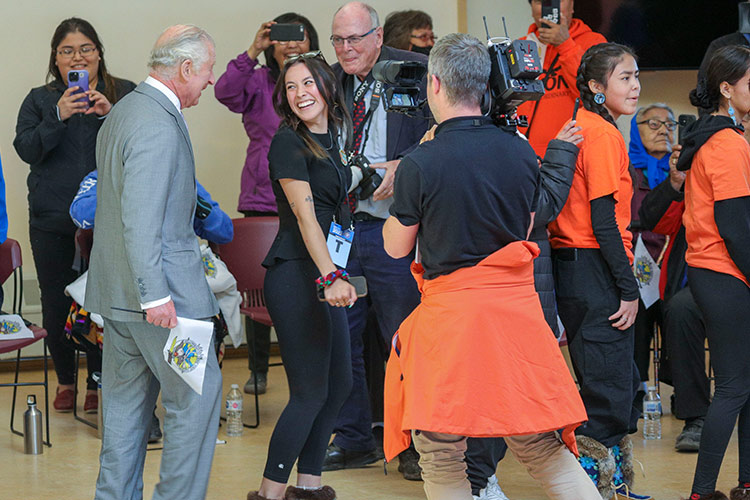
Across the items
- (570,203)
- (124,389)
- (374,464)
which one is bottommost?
(374,464)

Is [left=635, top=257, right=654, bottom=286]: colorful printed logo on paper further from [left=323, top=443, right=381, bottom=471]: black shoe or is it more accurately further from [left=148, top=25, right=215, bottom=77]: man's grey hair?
[left=148, top=25, right=215, bottom=77]: man's grey hair

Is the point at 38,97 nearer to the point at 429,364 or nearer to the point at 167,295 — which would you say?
the point at 167,295

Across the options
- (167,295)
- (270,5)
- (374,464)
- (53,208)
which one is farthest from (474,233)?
(270,5)

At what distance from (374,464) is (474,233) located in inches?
72.7

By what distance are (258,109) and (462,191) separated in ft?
9.96

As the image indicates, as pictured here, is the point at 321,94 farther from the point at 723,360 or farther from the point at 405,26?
the point at 405,26

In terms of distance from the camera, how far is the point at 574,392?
2467 millimetres

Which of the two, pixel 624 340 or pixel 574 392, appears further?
pixel 624 340

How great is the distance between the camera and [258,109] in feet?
17.2

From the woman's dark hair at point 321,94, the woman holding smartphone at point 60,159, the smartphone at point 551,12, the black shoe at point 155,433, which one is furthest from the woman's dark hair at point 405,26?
the black shoe at point 155,433

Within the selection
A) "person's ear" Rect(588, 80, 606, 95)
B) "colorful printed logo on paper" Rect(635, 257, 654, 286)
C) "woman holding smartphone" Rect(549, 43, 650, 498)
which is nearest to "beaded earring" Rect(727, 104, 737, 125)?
"woman holding smartphone" Rect(549, 43, 650, 498)

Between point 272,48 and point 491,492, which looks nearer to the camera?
point 491,492

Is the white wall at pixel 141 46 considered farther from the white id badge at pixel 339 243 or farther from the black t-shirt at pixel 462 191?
the black t-shirt at pixel 462 191

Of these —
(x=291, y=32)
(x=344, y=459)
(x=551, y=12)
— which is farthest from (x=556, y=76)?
(x=344, y=459)
